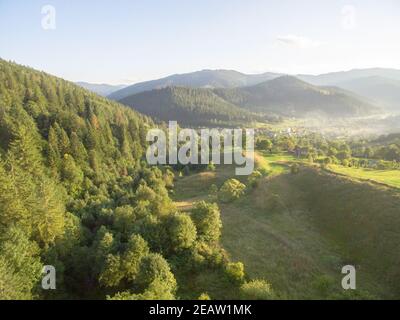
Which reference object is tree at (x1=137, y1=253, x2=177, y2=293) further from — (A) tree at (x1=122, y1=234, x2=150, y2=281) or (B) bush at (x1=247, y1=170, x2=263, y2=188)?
(B) bush at (x1=247, y1=170, x2=263, y2=188)

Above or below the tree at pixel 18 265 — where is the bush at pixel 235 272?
below

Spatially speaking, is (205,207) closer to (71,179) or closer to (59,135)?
(71,179)

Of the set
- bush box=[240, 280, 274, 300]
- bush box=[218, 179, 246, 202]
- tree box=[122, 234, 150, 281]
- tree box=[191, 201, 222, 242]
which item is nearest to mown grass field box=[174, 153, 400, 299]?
bush box=[218, 179, 246, 202]

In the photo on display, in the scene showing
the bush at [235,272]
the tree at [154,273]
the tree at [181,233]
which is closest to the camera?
the tree at [154,273]

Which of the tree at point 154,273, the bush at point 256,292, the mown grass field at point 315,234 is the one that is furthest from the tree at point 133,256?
the bush at point 256,292

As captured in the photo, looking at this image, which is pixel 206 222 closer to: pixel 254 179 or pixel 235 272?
pixel 235 272

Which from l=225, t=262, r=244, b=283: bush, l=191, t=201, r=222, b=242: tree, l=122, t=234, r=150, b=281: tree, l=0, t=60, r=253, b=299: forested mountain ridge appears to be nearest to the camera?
l=0, t=60, r=253, b=299: forested mountain ridge

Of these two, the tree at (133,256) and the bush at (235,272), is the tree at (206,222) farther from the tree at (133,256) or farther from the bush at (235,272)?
the tree at (133,256)

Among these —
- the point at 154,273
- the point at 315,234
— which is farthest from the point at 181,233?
the point at 315,234
